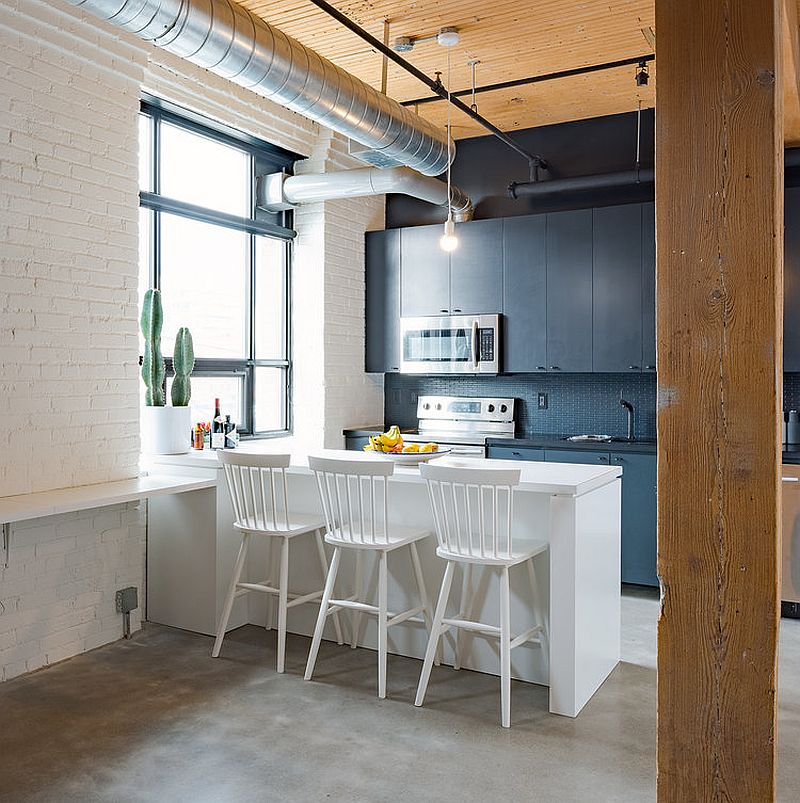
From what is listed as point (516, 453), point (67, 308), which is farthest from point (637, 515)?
point (67, 308)

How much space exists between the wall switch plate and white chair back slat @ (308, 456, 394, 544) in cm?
113

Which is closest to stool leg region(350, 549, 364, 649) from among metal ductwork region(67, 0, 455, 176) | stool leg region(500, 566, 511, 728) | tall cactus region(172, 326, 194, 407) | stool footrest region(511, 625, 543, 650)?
stool footrest region(511, 625, 543, 650)

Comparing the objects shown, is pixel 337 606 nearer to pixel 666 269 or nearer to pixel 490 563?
pixel 490 563

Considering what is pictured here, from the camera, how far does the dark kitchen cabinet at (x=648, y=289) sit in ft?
17.1

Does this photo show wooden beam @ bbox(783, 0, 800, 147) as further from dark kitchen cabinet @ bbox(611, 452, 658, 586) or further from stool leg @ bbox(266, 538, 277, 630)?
stool leg @ bbox(266, 538, 277, 630)

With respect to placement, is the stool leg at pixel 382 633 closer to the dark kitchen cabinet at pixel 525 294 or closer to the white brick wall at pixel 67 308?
the white brick wall at pixel 67 308

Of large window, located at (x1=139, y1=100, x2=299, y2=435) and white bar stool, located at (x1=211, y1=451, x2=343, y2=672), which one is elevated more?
large window, located at (x1=139, y1=100, x2=299, y2=435)

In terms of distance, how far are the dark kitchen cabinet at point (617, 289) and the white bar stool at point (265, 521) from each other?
242cm

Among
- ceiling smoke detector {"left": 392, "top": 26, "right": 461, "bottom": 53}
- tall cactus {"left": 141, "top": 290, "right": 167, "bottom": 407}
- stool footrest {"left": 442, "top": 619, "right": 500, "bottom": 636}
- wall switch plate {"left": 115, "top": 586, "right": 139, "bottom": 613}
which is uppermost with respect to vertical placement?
ceiling smoke detector {"left": 392, "top": 26, "right": 461, "bottom": 53}

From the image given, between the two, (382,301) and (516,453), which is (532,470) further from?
(382,301)

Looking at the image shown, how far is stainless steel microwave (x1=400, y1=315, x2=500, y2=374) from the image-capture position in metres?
5.79

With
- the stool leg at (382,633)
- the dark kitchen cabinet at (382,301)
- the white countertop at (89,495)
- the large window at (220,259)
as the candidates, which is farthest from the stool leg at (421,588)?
the dark kitchen cabinet at (382,301)

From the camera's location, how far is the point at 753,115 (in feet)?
5.14

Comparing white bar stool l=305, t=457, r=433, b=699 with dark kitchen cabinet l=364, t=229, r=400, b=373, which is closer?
white bar stool l=305, t=457, r=433, b=699
